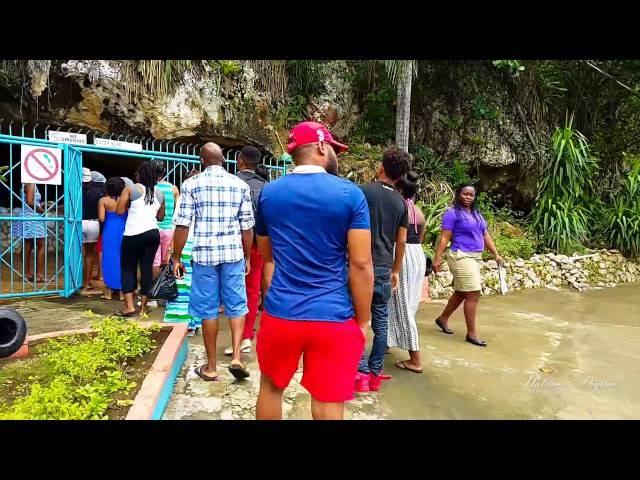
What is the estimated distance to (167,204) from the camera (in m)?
5.20

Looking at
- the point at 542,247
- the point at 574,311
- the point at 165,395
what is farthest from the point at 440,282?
the point at 165,395

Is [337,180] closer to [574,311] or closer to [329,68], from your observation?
[574,311]

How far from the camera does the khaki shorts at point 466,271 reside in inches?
180

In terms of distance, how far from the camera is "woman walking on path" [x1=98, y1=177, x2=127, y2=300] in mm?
5160

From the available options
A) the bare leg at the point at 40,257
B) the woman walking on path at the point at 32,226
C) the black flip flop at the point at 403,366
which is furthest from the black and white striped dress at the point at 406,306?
the bare leg at the point at 40,257

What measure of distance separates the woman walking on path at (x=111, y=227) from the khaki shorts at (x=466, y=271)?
11.8 ft

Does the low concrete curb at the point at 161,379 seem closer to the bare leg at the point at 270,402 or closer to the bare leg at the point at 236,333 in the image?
the bare leg at the point at 236,333

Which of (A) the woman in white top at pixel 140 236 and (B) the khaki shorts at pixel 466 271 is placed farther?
(A) the woman in white top at pixel 140 236

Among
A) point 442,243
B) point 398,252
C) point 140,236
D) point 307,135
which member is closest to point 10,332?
point 140,236

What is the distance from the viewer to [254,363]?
3779 mm

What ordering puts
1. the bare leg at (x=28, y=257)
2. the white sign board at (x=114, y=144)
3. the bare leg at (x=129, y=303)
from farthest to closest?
the bare leg at (x=28, y=257) → the white sign board at (x=114, y=144) → the bare leg at (x=129, y=303)

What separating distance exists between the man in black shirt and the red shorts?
126cm

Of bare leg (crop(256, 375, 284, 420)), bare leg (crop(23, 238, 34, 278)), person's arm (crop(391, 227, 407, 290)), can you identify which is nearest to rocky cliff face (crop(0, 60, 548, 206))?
bare leg (crop(23, 238, 34, 278))

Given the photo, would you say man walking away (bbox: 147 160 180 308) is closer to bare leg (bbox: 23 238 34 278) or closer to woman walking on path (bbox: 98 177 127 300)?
woman walking on path (bbox: 98 177 127 300)
